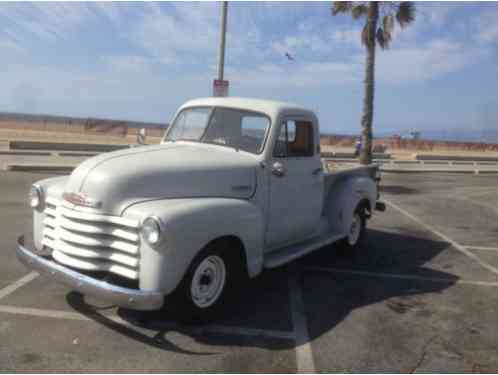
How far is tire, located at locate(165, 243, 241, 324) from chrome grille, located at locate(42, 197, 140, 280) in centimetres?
46

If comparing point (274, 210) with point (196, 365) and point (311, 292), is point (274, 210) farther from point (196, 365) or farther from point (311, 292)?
point (196, 365)

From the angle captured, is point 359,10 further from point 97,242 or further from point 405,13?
point 97,242

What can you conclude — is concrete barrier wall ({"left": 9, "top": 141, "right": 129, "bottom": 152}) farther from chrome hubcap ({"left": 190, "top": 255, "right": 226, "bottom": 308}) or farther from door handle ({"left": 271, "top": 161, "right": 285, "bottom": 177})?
chrome hubcap ({"left": 190, "top": 255, "right": 226, "bottom": 308})

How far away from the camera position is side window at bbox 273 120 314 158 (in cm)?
535

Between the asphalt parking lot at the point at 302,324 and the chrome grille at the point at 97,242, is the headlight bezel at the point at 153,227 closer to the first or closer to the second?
the chrome grille at the point at 97,242

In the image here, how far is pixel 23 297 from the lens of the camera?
4758mm

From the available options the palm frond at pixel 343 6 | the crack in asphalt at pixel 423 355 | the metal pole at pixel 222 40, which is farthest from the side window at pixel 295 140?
the palm frond at pixel 343 6

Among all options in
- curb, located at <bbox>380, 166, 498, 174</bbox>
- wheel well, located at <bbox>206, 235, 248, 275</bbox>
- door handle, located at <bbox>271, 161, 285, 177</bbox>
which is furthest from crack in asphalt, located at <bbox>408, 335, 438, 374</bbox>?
curb, located at <bbox>380, 166, 498, 174</bbox>

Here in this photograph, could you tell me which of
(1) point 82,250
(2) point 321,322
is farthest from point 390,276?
(1) point 82,250

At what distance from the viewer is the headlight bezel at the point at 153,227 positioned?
360 cm

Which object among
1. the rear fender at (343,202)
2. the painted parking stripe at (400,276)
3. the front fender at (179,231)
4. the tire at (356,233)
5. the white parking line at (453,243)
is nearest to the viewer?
the front fender at (179,231)

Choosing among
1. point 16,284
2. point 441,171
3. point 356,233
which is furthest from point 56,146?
point 441,171

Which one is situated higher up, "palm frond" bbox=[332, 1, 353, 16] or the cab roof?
"palm frond" bbox=[332, 1, 353, 16]

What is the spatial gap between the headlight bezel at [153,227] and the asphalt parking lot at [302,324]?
92cm
